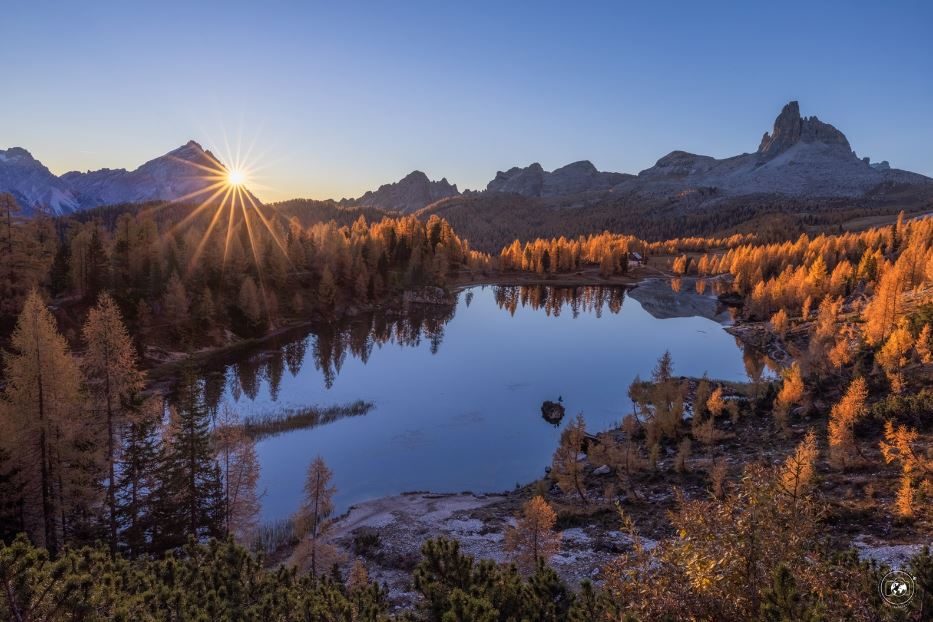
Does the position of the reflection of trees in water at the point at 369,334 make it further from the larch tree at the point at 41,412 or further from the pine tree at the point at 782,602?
the pine tree at the point at 782,602

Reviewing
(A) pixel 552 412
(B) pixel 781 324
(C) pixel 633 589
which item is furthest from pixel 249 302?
(B) pixel 781 324

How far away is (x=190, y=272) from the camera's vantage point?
264 feet

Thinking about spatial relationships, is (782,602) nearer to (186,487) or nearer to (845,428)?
(186,487)

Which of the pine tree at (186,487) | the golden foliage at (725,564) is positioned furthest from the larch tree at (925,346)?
the pine tree at (186,487)

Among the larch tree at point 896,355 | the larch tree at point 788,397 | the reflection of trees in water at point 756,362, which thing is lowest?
the reflection of trees in water at point 756,362

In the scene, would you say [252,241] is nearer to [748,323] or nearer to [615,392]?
[615,392]

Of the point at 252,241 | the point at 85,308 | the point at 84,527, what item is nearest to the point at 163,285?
the point at 85,308

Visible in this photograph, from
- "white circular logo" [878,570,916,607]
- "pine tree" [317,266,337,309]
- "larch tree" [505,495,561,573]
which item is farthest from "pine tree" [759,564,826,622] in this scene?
"pine tree" [317,266,337,309]

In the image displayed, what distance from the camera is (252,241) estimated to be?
95.0 metres

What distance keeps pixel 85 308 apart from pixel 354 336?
39199 millimetres

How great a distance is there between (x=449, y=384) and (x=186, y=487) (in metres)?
40.2

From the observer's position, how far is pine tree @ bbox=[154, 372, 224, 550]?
26578 mm

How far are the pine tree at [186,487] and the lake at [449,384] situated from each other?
287 inches

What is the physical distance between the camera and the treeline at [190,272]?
2422 inches
